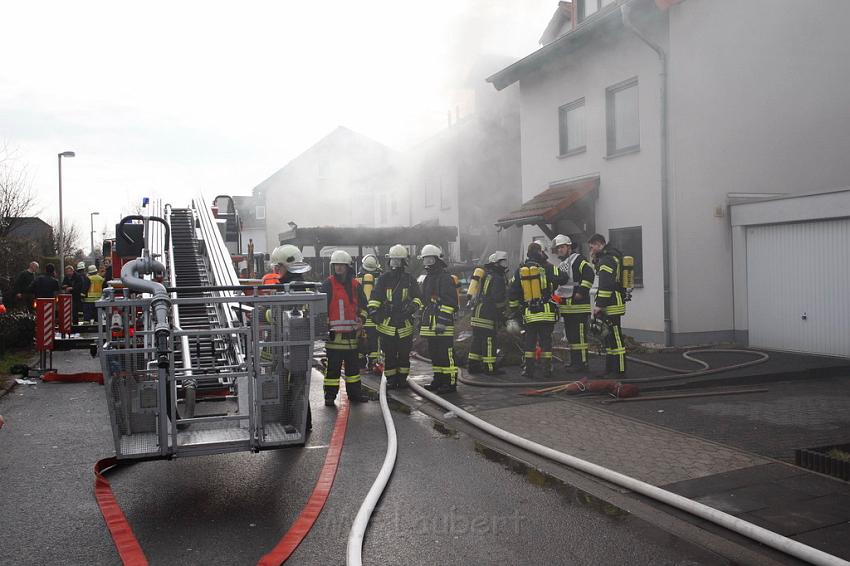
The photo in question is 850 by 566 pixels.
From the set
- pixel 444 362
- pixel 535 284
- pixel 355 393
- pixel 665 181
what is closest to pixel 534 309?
pixel 535 284

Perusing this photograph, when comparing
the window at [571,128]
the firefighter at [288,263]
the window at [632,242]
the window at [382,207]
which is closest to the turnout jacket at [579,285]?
the window at [632,242]

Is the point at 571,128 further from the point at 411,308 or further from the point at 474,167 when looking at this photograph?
the point at 474,167

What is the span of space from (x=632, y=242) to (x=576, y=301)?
375cm

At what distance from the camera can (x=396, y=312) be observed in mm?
8594

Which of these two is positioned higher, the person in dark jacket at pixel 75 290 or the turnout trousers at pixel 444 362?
the person in dark jacket at pixel 75 290

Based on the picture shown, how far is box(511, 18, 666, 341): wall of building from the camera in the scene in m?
11.9

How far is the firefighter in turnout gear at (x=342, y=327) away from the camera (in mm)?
7926

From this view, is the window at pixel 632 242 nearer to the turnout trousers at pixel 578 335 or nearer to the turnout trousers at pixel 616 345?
the turnout trousers at pixel 578 335

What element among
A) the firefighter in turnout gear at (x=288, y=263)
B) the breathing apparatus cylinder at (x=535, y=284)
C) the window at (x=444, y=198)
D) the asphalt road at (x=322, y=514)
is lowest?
the asphalt road at (x=322, y=514)

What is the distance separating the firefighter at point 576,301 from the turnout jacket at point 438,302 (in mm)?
1622

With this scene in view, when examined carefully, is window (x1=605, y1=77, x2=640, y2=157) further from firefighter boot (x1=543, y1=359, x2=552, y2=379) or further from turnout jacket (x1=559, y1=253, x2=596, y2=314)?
firefighter boot (x1=543, y1=359, x2=552, y2=379)

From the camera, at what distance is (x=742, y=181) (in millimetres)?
11859

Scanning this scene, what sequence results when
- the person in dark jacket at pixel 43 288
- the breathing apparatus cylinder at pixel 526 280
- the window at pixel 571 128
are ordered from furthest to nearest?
the window at pixel 571 128, the person in dark jacket at pixel 43 288, the breathing apparatus cylinder at pixel 526 280

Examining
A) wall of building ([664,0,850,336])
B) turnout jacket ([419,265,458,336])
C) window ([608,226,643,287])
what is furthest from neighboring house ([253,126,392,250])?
turnout jacket ([419,265,458,336])
